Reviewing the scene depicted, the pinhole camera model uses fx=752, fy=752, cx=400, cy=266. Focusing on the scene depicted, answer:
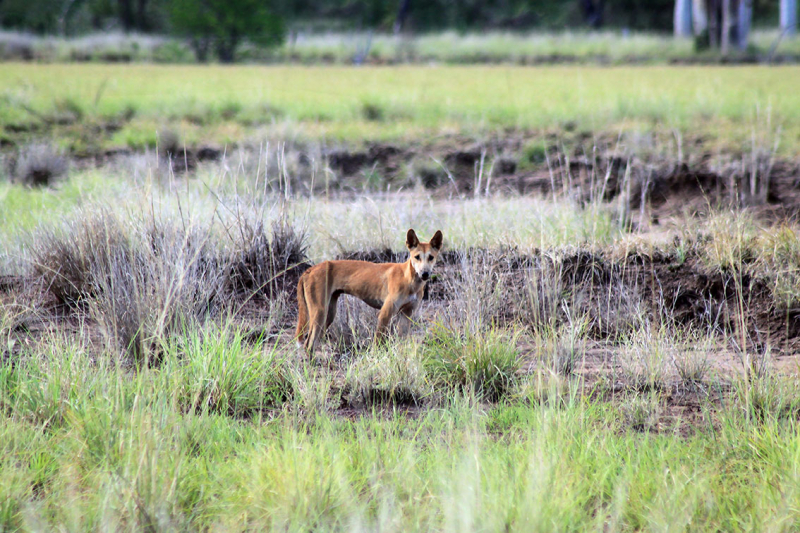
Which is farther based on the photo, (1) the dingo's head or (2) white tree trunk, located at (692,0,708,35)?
(2) white tree trunk, located at (692,0,708,35)

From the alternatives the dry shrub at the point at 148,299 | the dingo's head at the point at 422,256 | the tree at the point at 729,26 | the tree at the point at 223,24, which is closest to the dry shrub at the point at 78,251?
the dry shrub at the point at 148,299

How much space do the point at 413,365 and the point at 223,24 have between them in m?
32.3

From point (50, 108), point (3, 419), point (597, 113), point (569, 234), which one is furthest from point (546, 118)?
point (3, 419)

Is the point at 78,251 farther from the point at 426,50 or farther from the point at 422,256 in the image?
the point at 426,50

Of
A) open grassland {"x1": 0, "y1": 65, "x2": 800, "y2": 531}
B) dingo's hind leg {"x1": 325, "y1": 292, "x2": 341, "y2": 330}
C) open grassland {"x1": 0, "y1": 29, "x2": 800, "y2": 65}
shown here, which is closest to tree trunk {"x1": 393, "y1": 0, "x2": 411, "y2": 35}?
open grassland {"x1": 0, "y1": 29, "x2": 800, "y2": 65}

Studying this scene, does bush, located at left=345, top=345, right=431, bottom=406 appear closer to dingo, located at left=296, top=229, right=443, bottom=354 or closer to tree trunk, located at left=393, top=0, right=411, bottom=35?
dingo, located at left=296, top=229, right=443, bottom=354

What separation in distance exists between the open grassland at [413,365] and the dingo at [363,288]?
22cm

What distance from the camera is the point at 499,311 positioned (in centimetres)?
649

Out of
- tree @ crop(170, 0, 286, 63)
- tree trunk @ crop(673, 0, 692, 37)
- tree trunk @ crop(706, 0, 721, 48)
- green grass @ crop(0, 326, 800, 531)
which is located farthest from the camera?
tree trunk @ crop(673, 0, 692, 37)

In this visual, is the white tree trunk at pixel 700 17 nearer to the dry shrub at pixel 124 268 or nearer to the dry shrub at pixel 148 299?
the dry shrub at pixel 124 268

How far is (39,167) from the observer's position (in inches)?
502

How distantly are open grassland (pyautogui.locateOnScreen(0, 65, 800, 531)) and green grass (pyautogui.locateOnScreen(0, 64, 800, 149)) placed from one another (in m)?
2.55

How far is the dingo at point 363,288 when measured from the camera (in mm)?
5148

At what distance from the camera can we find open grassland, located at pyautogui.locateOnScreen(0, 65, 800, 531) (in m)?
3.36
